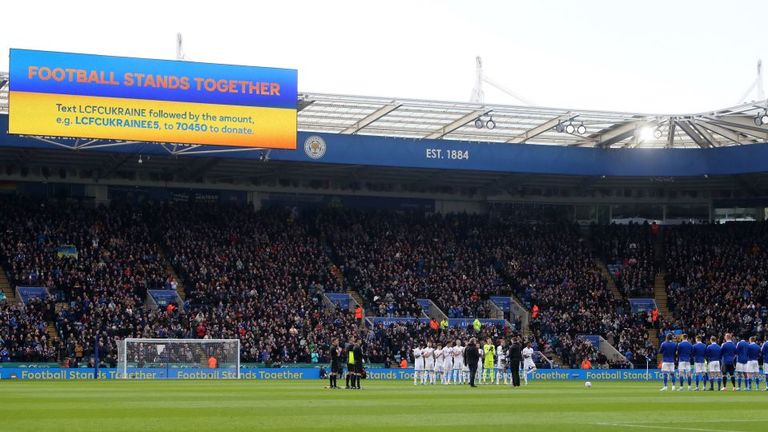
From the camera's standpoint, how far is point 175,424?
19.8m

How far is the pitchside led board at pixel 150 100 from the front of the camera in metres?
49.5

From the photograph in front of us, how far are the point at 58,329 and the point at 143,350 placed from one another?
4.49m

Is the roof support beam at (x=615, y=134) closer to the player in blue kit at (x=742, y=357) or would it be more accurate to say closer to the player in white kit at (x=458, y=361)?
the player in white kit at (x=458, y=361)

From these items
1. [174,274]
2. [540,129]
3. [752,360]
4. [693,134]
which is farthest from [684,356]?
[174,274]

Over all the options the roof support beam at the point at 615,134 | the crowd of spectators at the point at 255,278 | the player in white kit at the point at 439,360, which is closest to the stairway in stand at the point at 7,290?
the crowd of spectators at the point at 255,278

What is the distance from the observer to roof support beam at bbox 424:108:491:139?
56312 mm

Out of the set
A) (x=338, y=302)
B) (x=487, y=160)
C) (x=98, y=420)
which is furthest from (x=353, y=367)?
(x=487, y=160)

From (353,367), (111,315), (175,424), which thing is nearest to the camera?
(175,424)

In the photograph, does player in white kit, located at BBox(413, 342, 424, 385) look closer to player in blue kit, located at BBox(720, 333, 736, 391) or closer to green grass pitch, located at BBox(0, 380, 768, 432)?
green grass pitch, located at BBox(0, 380, 768, 432)

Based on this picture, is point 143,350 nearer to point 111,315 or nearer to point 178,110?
point 111,315

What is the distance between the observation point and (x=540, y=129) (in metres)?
59.7

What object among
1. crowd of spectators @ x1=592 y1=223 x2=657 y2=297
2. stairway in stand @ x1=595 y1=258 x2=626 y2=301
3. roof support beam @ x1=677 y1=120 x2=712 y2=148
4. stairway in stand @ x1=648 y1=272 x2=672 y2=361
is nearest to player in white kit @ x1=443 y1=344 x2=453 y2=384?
stairway in stand @ x1=648 y1=272 x2=672 y2=361

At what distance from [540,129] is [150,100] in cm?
1931

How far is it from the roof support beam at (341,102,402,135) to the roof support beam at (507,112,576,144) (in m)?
8.21
